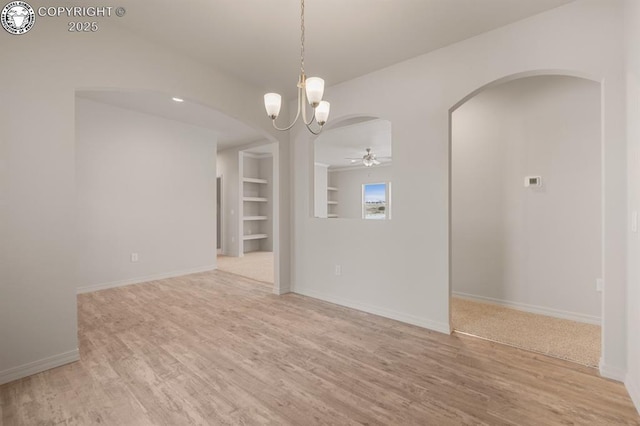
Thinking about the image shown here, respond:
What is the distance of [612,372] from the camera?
7.18 ft

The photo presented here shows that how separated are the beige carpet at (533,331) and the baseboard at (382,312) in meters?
0.23

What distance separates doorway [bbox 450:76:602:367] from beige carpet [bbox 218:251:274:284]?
329 centimetres

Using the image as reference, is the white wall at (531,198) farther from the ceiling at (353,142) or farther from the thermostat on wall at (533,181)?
the ceiling at (353,142)

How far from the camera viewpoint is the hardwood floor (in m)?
1.82

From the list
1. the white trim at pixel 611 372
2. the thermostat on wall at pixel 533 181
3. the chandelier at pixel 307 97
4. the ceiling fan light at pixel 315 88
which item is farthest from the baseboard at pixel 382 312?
the ceiling fan light at pixel 315 88

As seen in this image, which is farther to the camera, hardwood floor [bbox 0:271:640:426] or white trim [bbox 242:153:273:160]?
white trim [bbox 242:153:273:160]

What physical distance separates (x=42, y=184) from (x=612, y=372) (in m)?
4.55

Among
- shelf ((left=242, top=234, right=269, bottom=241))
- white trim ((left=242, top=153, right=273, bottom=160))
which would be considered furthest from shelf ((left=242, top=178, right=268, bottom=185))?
shelf ((left=242, top=234, right=269, bottom=241))

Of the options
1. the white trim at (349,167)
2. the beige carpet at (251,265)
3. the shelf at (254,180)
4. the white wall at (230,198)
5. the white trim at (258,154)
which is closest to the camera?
the beige carpet at (251,265)

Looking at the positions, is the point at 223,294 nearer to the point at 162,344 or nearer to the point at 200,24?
the point at 162,344

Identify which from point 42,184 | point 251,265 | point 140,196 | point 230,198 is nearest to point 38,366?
point 42,184

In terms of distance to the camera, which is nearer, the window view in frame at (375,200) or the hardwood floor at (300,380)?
the hardwood floor at (300,380)

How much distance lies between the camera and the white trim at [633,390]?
6.16ft

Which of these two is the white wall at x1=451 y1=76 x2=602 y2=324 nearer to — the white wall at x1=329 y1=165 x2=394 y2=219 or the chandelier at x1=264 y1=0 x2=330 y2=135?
the chandelier at x1=264 y1=0 x2=330 y2=135
